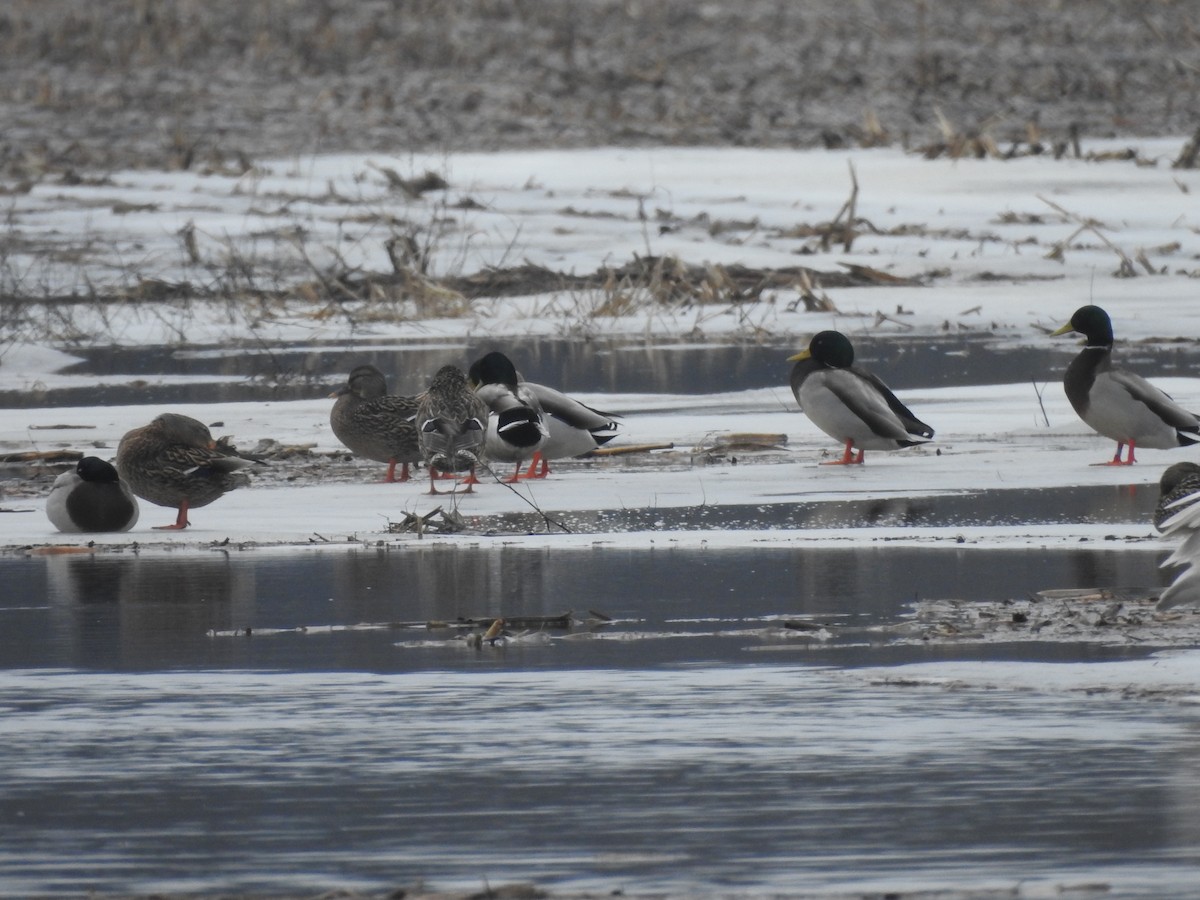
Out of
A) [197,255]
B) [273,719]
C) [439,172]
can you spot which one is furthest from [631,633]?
[439,172]

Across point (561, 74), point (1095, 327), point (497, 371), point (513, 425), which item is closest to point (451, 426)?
point (513, 425)

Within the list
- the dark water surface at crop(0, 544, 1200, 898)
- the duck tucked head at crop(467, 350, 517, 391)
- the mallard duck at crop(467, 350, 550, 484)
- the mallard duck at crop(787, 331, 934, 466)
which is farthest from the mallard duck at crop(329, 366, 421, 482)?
the dark water surface at crop(0, 544, 1200, 898)

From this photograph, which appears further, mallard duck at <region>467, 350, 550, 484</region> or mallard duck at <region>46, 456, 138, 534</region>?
mallard duck at <region>467, 350, 550, 484</region>

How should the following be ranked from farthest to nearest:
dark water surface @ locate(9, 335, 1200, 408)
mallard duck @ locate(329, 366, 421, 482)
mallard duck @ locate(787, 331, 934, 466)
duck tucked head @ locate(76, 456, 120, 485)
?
1. dark water surface @ locate(9, 335, 1200, 408)
2. mallard duck @ locate(787, 331, 934, 466)
3. mallard duck @ locate(329, 366, 421, 482)
4. duck tucked head @ locate(76, 456, 120, 485)

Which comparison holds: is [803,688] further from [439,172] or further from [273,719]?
[439,172]

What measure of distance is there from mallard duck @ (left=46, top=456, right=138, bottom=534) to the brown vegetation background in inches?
690

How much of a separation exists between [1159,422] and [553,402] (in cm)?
270

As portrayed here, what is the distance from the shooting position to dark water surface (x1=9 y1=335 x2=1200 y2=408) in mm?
14180

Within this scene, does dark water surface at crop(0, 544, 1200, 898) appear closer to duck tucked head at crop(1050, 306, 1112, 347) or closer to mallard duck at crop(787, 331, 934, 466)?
mallard duck at crop(787, 331, 934, 466)

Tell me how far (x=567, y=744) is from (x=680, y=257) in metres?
14.8

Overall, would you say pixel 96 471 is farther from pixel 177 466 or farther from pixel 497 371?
pixel 497 371

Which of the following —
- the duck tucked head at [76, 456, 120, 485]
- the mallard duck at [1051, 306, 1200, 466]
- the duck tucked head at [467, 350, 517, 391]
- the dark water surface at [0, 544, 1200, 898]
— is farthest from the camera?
the duck tucked head at [467, 350, 517, 391]

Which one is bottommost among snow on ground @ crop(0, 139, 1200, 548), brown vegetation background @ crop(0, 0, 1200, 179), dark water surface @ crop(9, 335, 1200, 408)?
dark water surface @ crop(9, 335, 1200, 408)

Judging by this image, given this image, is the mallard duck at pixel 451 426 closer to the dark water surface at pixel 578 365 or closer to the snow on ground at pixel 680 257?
the snow on ground at pixel 680 257
